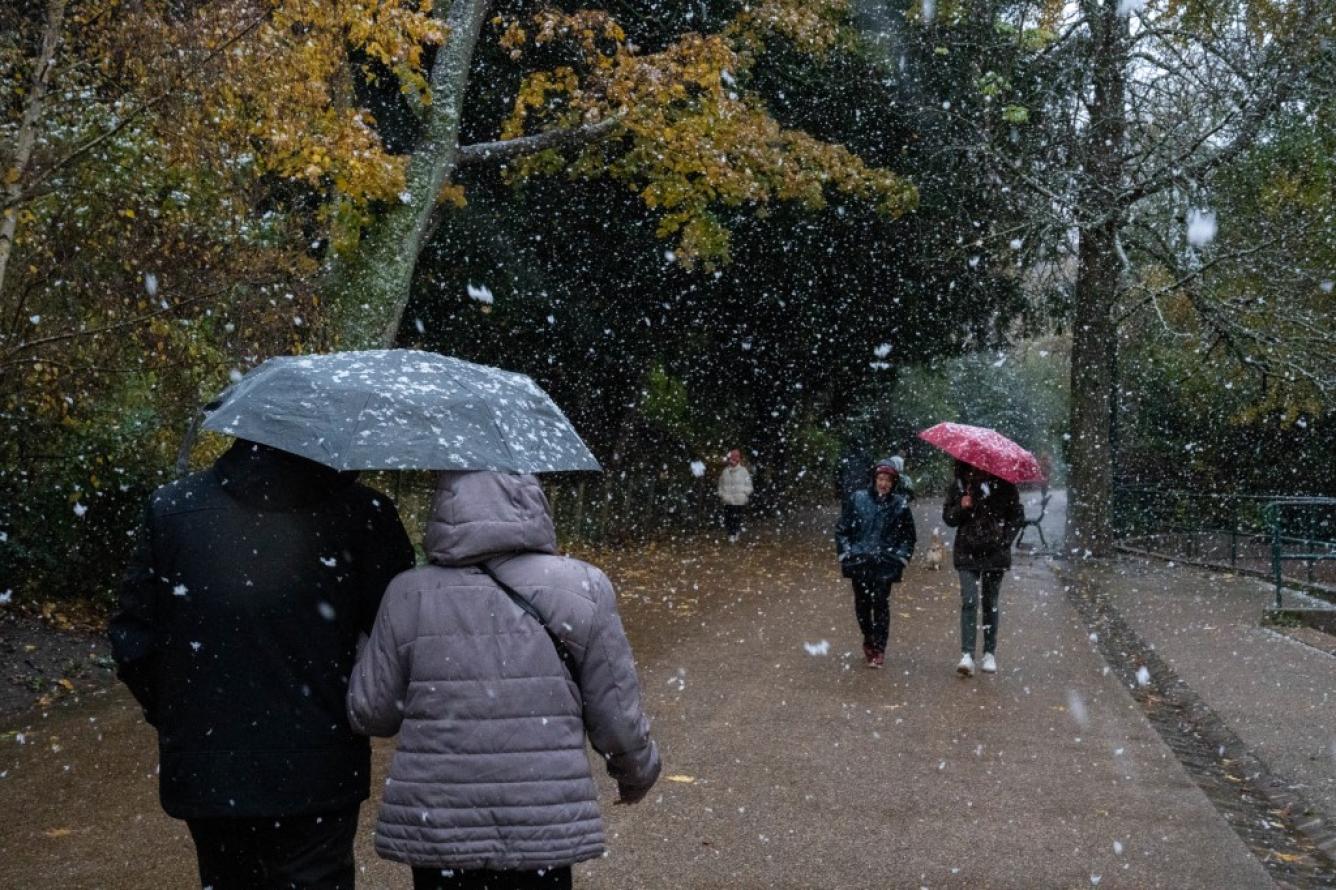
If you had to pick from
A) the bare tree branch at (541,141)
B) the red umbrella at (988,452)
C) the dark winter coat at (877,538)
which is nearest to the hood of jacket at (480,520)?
the red umbrella at (988,452)

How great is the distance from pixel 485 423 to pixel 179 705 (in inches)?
39.1

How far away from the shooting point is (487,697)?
9.78 ft

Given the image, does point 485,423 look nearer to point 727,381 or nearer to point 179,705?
point 179,705

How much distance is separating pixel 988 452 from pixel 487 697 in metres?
6.70

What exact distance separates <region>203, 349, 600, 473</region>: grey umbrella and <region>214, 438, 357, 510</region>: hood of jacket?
89mm

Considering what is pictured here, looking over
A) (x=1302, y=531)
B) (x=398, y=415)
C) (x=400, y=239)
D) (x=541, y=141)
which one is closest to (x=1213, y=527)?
(x=1302, y=531)

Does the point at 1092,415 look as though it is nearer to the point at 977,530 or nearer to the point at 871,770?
the point at 977,530

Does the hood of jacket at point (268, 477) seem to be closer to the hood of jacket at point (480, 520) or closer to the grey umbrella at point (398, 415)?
the grey umbrella at point (398, 415)

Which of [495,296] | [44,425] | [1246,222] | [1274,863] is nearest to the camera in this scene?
[1274,863]

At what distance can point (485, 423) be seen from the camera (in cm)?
334

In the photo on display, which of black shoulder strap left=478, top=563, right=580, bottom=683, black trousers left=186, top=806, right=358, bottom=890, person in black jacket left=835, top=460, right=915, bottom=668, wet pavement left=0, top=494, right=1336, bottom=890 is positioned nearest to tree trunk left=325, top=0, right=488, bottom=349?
wet pavement left=0, top=494, right=1336, bottom=890

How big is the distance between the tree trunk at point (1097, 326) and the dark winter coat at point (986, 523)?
35.2ft

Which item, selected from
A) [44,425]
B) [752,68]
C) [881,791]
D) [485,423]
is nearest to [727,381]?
[752,68]

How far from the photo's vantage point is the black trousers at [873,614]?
9.89 meters
